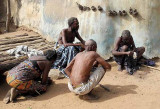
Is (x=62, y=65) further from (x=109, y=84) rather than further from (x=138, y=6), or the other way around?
(x=138, y=6)

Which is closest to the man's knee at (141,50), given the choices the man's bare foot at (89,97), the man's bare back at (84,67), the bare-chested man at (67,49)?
the bare-chested man at (67,49)

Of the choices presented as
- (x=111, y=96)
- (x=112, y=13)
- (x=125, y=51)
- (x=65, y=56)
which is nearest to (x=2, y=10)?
(x=112, y=13)

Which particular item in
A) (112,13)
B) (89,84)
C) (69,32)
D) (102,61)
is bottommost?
(89,84)

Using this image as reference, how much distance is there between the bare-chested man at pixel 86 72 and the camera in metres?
4.25

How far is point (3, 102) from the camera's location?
4562 millimetres

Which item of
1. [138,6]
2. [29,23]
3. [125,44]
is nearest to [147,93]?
[125,44]

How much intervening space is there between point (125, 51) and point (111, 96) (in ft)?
5.22

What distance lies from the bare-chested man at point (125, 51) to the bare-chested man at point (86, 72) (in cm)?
144

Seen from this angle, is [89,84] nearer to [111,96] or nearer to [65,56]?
[111,96]

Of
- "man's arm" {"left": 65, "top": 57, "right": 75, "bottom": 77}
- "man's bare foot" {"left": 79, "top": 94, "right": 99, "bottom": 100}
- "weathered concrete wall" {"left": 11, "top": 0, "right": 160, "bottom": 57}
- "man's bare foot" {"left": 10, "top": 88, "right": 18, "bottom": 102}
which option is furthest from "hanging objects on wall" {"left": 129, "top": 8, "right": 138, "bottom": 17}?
"man's bare foot" {"left": 10, "top": 88, "right": 18, "bottom": 102}

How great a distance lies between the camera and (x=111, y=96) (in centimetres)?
448

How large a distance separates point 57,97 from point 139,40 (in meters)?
2.93

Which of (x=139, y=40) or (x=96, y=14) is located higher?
(x=96, y=14)

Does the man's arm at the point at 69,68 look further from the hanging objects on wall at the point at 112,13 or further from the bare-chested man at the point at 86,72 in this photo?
the hanging objects on wall at the point at 112,13
